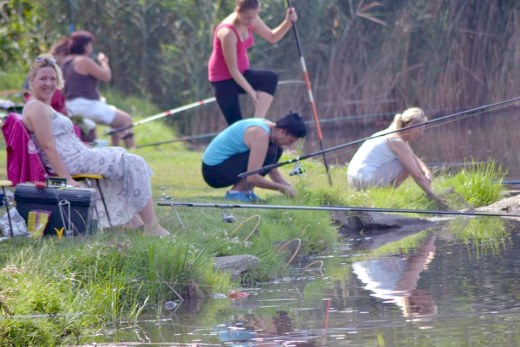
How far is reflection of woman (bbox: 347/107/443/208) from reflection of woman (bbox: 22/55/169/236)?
114 inches

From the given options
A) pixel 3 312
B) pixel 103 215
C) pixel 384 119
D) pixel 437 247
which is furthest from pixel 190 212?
pixel 384 119

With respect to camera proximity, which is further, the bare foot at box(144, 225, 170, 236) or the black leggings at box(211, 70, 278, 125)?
the black leggings at box(211, 70, 278, 125)

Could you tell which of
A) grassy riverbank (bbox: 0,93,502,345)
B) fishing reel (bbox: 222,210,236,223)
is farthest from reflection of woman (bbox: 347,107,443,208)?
fishing reel (bbox: 222,210,236,223)

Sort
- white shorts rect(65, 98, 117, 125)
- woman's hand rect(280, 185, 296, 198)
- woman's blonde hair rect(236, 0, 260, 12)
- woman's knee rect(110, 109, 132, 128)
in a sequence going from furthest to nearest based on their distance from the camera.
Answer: woman's knee rect(110, 109, 132, 128), white shorts rect(65, 98, 117, 125), woman's blonde hair rect(236, 0, 260, 12), woman's hand rect(280, 185, 296, 198)

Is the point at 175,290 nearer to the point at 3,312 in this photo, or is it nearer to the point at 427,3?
the point at 3,312

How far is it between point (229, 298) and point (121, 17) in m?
12.2

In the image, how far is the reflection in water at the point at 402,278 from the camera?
632cm

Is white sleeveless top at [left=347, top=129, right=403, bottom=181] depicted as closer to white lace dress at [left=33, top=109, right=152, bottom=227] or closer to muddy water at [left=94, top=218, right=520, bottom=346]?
muddy water at [left=94, top=218, right=520, bottom=346]

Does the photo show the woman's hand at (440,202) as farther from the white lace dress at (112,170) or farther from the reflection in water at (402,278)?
the white lace dress at (112,170)

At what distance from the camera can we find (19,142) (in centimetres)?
771

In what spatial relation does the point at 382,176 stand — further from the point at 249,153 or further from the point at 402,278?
the point at 402,278

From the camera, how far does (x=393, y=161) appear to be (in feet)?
34.1

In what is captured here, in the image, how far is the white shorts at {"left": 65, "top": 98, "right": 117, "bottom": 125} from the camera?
13102 millimetres

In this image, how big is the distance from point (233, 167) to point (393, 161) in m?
1.57
